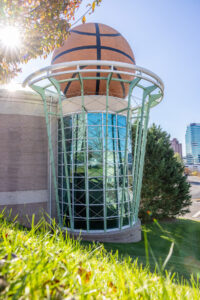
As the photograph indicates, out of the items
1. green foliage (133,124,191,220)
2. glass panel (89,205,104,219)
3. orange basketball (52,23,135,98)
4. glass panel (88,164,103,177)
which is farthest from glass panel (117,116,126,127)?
green foliage (133,124,191,220)

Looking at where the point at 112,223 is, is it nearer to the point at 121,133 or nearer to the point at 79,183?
the point at 79,183

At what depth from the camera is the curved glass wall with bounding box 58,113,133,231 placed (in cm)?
1012

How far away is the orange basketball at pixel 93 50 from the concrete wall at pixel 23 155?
2.97 m

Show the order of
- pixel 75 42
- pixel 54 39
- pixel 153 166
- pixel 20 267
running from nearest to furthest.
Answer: pixel 20 267 < pixel 54 39 < pixel 75 42 < pixel 153 166

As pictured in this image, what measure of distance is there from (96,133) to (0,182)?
6282 millimetres

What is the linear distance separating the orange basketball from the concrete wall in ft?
9.73

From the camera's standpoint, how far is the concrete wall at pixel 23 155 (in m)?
10.6

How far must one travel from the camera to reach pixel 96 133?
10.5 meters

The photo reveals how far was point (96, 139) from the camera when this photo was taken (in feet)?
34.3

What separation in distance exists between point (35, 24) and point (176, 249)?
1196 cm

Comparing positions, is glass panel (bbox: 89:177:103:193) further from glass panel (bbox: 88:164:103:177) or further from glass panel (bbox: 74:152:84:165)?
glass panel (bbox: 74:152:84:165)

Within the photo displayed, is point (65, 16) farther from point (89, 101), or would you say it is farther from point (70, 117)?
point (70, 117)

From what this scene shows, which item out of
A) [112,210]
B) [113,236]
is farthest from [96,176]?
[113,236]

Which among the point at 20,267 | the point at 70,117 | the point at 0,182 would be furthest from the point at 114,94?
the point at 20,267
